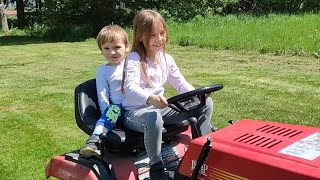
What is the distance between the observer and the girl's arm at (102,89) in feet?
10.4

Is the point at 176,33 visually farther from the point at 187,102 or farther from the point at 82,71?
the point at 187,102

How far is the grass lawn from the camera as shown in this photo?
527 centimetres

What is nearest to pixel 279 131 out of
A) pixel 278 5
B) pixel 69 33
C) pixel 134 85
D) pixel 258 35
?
pixel 134 85

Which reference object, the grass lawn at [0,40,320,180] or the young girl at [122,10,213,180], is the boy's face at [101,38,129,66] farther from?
the grass lawn at [0,40,320,180]

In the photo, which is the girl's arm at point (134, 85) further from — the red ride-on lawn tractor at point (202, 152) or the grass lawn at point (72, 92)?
the grass lawn at point (72, 92)

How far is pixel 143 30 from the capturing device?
2969 mm

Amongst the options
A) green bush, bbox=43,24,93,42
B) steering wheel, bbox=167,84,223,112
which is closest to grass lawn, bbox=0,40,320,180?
steering wheel, bbox=167,84,223,112

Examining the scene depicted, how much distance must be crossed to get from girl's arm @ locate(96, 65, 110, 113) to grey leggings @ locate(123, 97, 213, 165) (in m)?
0.17

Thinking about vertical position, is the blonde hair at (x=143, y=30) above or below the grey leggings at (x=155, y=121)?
above

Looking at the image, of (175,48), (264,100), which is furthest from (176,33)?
(264,100)

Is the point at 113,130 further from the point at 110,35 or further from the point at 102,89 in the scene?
the point at 110,35

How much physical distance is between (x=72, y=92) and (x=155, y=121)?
5.40 m

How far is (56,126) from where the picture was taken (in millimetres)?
6020

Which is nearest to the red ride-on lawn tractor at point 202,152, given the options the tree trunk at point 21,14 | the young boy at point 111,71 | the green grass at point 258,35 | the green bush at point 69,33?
the young boy at point 111,71
